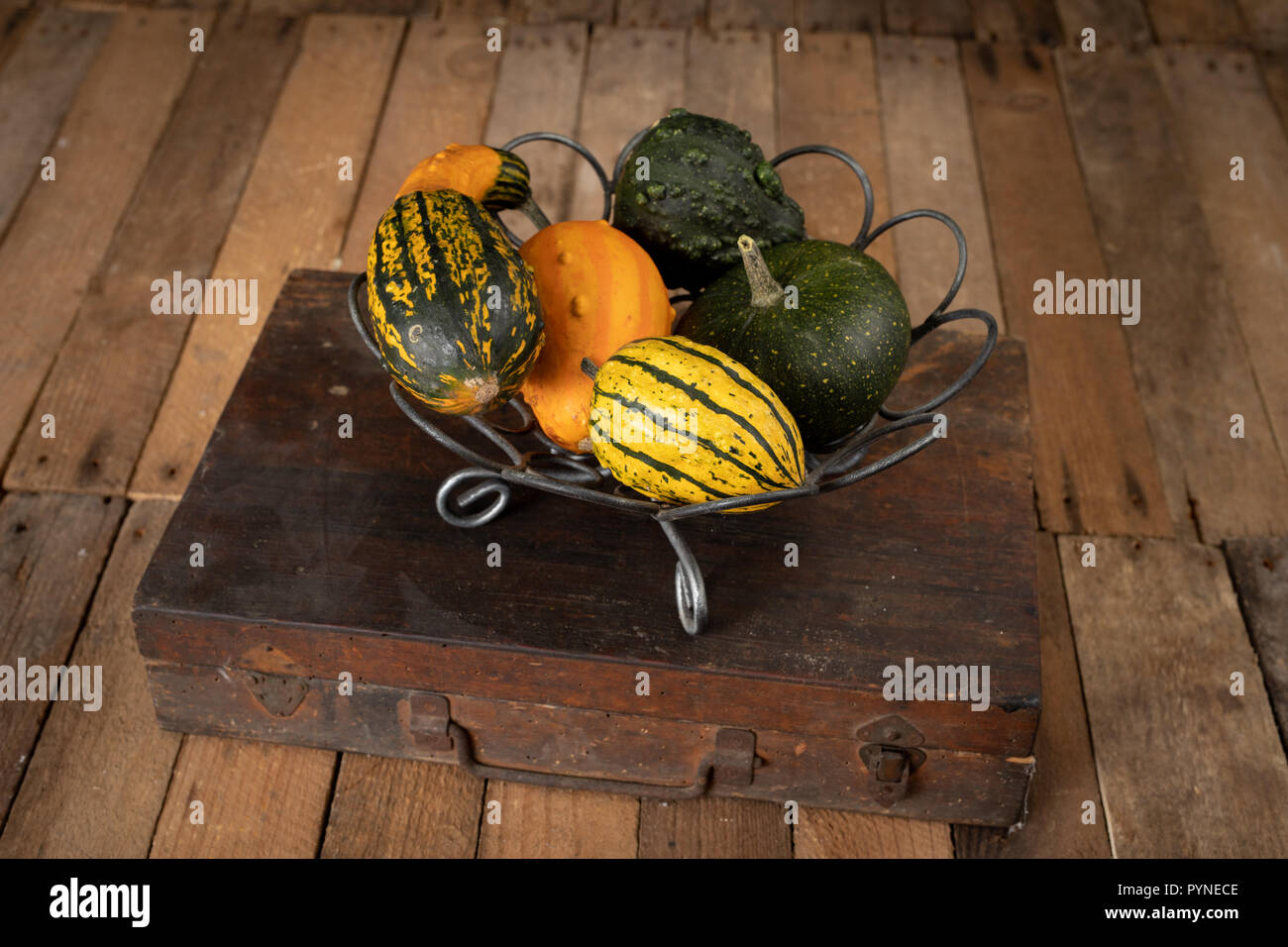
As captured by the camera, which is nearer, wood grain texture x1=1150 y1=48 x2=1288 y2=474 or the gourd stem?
the gourd stem

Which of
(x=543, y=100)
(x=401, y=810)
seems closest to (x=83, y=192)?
(x=543, y=100)

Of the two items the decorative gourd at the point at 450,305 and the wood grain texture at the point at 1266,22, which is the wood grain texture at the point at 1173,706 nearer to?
the decorative gourd at the point at 450,305

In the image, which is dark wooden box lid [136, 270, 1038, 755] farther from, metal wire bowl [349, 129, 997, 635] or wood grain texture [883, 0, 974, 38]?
wood grain texture [883, 0, 974, 38]

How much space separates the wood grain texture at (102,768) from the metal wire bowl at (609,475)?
1.31 feet

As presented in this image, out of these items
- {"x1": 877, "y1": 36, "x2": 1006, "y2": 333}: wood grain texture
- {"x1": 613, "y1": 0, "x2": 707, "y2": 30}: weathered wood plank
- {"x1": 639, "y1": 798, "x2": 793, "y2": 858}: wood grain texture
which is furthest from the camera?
Result: {"x1": 613, "y1": 0, "x2": 707, "y2": 30}: weathered wood plank

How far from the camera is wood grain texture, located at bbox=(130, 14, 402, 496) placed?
1425mm

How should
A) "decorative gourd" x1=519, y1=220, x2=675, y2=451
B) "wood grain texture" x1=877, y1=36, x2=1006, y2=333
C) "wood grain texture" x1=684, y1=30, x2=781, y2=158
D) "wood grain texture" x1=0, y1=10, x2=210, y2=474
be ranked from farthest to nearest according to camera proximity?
"wood grain texture" x1=684, y1=30, x2=781, y2=158, "wood grain texture" x1=877, y1=36, x2=1006, y2=333, "wood grain texture" x1=0, y1=10, x2=210, y2=474, "decorative gourd" x1=519, y1=220, x2=675, y2=451

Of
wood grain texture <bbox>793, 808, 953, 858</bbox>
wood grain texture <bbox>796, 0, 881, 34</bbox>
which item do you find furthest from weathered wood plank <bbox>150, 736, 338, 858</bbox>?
wood grain texture <bbox>796, 0, 881, 34</bbox>

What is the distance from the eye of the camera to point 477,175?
949 mm

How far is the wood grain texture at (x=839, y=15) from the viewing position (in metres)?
2.15

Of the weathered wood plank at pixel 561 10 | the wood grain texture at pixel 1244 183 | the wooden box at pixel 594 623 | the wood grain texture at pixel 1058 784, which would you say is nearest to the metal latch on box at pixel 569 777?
the wooden box at pixel 594 623

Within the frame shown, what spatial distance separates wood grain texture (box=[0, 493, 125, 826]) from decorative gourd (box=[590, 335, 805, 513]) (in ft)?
2.32
